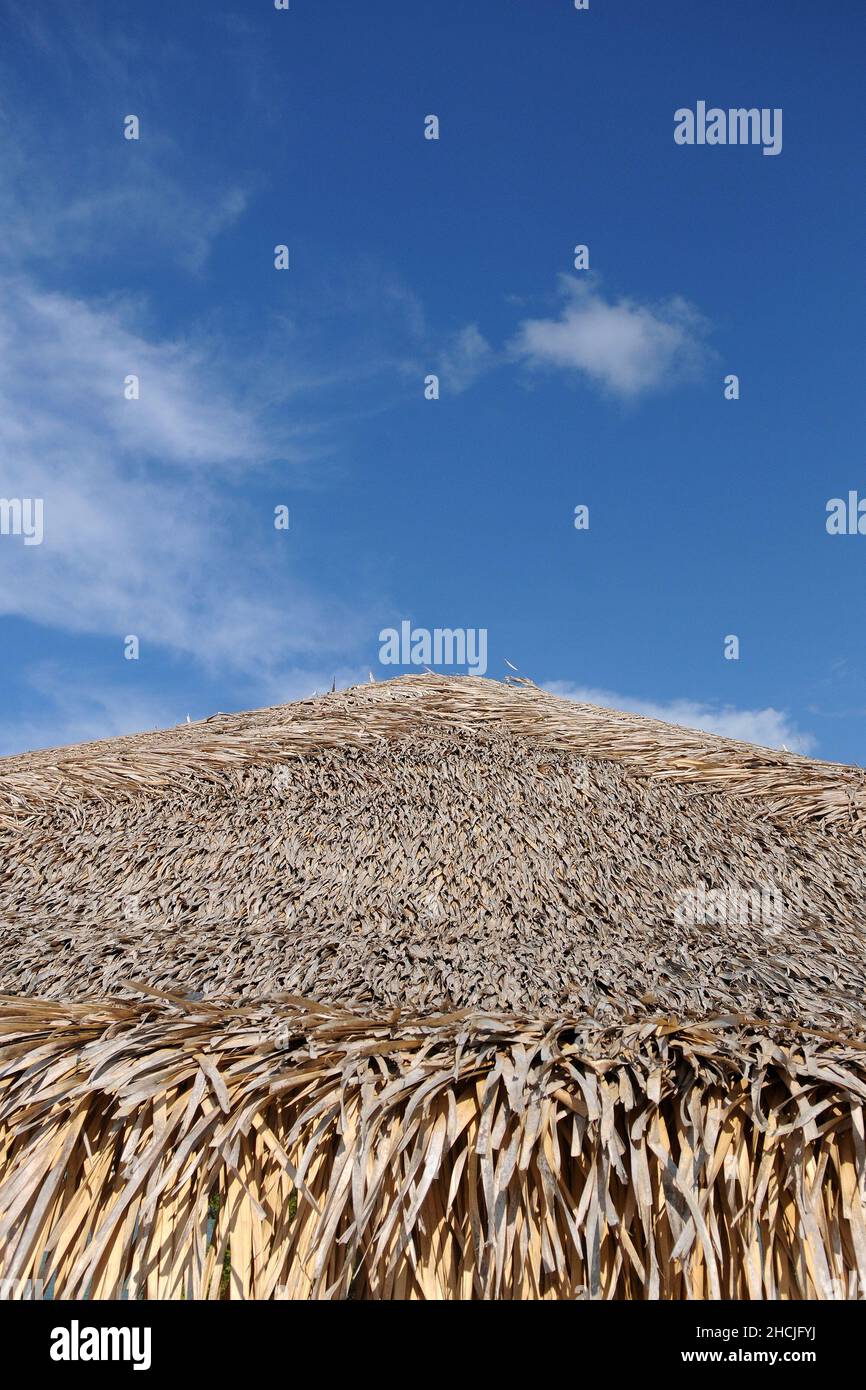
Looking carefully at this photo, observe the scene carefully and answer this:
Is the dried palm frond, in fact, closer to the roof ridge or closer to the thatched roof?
the thatched roof

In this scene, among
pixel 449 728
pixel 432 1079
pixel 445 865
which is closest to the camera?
pixel 432 1079

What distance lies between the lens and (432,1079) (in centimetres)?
250

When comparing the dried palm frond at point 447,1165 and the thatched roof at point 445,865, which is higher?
the thatched roof at point 445,865

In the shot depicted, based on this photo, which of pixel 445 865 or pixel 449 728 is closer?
pixel 445 865

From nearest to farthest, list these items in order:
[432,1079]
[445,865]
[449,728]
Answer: [432,1079]
[445,865]
[449,728]

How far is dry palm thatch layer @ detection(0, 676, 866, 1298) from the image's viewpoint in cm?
242

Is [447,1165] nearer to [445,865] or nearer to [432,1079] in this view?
[432,1079]

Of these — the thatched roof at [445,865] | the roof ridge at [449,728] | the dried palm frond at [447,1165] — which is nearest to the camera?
the dried palm frond at [447,1165]

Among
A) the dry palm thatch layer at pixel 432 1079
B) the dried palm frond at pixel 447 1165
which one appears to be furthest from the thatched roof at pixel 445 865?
the dried palm frond at pixel 447 1165

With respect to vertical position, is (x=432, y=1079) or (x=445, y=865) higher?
(x=445, y=865)

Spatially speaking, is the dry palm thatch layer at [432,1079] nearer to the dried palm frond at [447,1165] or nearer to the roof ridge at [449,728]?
the dried palm frond at [447,1165]

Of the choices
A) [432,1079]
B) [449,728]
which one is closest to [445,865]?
[432,1079]

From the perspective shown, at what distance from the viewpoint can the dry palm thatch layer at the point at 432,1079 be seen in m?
2.42

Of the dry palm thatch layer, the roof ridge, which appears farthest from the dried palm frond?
the roof ridge
